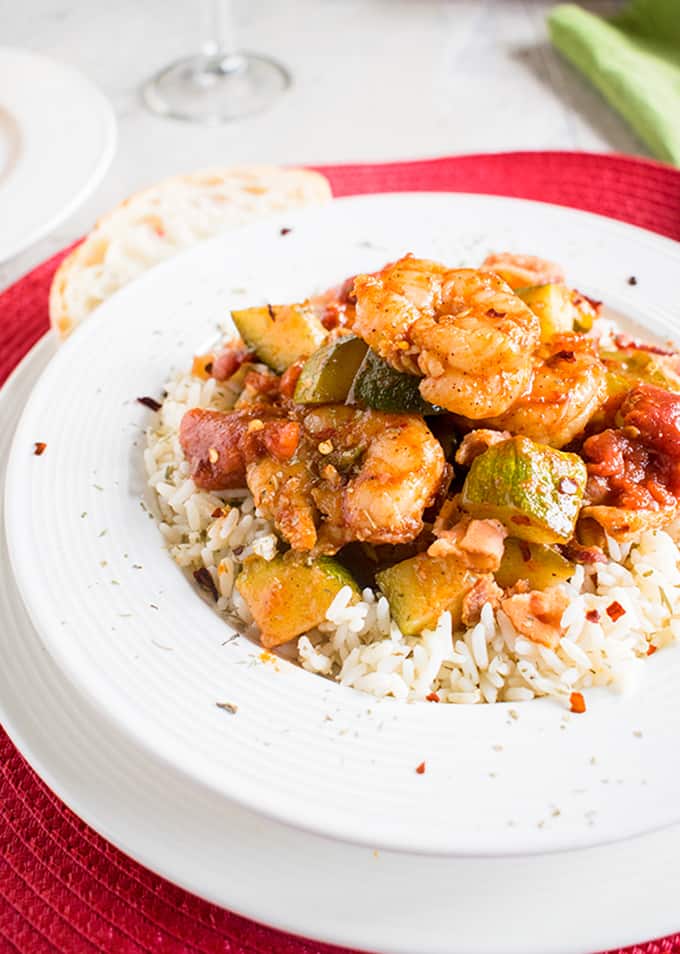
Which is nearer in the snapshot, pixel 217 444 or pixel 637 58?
pixel 217 444

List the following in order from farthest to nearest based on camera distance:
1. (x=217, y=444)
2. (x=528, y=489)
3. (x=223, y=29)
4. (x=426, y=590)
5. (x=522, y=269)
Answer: (x=223, y=29)
(x=522, y=269)
(x=217, y=444)
(x=426, y=590)
(x=528, y=489)

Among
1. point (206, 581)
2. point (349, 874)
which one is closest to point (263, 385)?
point (206, 581)

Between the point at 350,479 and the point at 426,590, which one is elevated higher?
the point at 350,479

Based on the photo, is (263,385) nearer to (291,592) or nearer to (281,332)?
(281,332)

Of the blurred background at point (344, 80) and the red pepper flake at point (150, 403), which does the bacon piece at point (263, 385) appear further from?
the blurred background at point (344, 80)

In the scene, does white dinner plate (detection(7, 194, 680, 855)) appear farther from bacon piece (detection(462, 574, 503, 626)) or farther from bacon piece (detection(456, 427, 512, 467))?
bacon piece (detection(456, 427, 512, 467))

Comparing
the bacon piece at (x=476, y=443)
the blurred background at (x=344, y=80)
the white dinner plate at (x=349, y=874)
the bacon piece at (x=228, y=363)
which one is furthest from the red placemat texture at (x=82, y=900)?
the blurred background at (x=344, y=80)

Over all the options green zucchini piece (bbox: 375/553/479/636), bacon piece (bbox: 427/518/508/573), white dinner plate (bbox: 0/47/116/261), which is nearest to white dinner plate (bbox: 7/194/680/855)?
green zucchini piece (bbox: 375/553/479/636)
